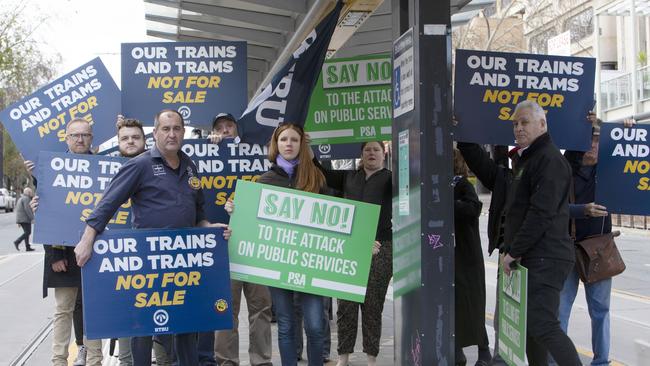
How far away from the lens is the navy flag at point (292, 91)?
7094 millimetres

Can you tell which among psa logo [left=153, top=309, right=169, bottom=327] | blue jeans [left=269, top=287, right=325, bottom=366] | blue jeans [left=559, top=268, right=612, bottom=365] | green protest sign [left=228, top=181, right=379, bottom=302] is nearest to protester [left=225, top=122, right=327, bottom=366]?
blue jeans [left=269, top=287, right=325, bottom=366]

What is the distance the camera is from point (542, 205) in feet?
19.3

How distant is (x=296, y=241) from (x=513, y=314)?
5.08 feet

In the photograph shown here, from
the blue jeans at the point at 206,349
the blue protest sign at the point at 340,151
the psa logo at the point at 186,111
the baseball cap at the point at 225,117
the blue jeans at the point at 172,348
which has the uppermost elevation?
the psa logo at the point at 186,111

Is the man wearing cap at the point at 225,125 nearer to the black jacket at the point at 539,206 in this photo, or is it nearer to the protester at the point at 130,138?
the protester at the point at 130,138

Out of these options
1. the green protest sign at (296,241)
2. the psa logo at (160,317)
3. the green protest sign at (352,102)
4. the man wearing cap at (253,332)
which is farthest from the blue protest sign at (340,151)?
the psa logo at (160,317)

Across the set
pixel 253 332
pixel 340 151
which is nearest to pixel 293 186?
pixel 253 332

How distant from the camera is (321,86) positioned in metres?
8.50

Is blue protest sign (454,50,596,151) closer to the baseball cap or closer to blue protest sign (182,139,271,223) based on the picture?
blue protest sign (182,139,271,223)

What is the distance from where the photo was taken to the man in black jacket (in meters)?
5.88

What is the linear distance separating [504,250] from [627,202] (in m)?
1.37

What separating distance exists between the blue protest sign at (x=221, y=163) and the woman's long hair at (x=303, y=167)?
92 cm

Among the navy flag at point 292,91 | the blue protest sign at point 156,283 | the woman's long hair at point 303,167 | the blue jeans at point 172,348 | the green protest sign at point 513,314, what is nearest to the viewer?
the green protest sign at point 513,314

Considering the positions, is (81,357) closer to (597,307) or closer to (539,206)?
(539,206)
